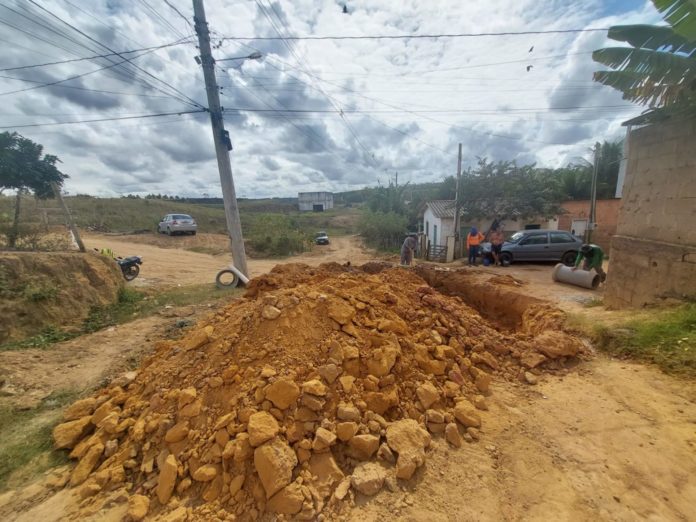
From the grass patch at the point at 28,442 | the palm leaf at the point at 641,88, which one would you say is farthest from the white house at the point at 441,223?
the grass patch at the point at 28,442

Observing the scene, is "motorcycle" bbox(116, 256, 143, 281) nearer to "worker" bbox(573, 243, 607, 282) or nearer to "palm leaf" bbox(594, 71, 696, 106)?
"palm leaf" bbox(594, 71, 696, 106)

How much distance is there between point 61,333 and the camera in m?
5.26

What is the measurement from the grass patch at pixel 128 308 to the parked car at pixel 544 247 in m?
10.7

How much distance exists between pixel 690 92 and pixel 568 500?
19.5 ft

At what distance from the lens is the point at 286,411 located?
244 centimetres

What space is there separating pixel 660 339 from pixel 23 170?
499 inches

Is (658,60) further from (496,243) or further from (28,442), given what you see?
(28,442)

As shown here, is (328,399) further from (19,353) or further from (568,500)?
(19,353)

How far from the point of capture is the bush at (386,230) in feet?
73.8

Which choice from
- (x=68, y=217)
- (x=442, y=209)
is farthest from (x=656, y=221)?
(x=68, y=217)

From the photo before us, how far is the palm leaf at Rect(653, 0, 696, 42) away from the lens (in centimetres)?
402

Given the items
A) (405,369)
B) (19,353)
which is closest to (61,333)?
(19,353)

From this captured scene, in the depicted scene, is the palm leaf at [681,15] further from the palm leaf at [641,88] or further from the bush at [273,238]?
the bush at [273,238]

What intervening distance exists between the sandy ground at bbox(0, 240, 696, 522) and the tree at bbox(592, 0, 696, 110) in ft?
15.0
